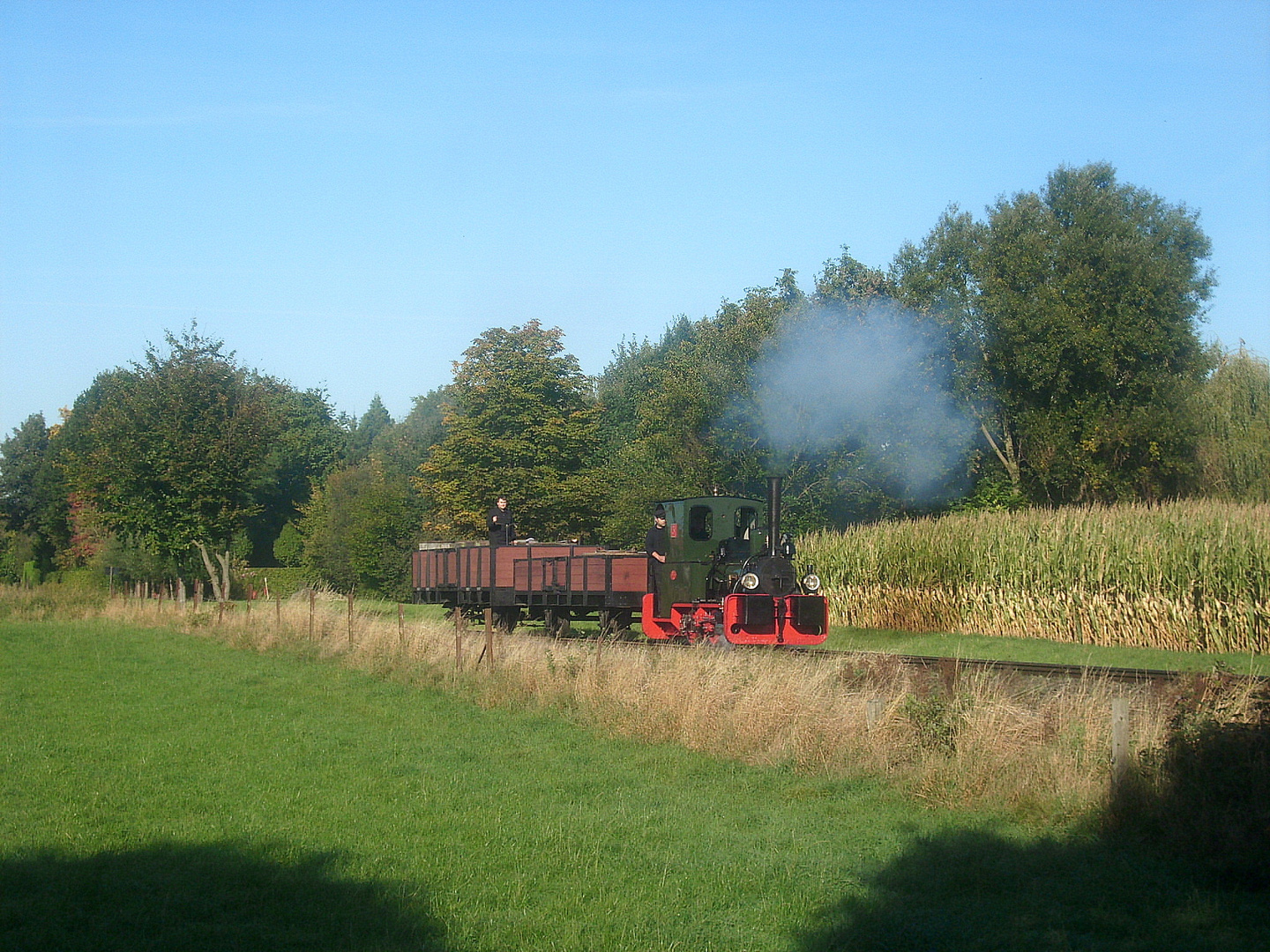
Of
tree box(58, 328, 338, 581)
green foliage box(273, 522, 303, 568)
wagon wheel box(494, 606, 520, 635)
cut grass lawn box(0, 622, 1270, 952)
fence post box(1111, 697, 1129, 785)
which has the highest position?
tree box(58, 328, 338, 581)

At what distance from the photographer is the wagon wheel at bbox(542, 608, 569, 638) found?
19.6 meters

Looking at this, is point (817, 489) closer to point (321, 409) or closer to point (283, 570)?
point (283, 570)

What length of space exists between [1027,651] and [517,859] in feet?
45.2

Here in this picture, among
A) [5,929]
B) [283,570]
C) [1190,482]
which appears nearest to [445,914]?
[5,929]

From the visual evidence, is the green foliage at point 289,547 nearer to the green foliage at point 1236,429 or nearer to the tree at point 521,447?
the tree at point 521,447

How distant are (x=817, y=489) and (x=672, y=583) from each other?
13.1 m

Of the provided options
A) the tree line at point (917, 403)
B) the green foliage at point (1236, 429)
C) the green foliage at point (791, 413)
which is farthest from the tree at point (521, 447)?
the green foliage at point (1236, 429)

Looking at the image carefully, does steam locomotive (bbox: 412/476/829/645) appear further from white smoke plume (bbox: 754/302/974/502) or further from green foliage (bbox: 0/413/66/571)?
green foliage (bbox: 0/413/66/571)

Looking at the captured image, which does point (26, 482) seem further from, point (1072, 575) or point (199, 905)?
point (199, 905)

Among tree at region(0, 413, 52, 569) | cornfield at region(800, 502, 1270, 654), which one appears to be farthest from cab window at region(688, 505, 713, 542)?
tree at region(0, 413, 52, 569)

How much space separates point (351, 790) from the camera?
815 cm

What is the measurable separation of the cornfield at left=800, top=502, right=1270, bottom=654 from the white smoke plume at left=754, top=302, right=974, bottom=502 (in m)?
3.83

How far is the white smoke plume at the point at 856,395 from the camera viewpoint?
27.7m

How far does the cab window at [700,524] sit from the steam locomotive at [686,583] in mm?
15
